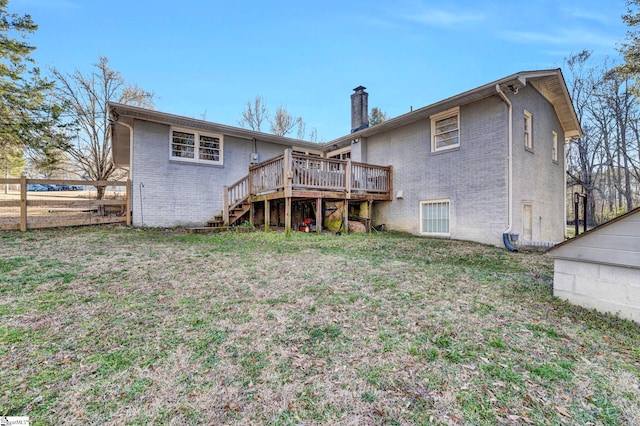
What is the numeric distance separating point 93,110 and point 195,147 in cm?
975

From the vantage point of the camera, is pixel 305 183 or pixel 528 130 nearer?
pixel 305 183

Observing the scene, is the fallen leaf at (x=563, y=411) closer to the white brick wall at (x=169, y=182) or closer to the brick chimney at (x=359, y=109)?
the white brick wall at (x=169, y=182)

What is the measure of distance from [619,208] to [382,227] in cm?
2039

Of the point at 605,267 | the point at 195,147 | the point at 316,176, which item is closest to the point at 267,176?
the point at 316,176

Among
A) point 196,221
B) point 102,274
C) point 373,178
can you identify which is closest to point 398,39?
point 373,178

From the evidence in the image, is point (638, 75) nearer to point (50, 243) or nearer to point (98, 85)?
point (50, 243)

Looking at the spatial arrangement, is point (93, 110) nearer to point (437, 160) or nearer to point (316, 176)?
point (316, 176)

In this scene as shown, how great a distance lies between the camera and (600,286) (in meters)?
3.12

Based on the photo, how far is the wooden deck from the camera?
27.7ft

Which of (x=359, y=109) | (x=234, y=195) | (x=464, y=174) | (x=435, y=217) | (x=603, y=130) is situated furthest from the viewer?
(x=603, y=130)

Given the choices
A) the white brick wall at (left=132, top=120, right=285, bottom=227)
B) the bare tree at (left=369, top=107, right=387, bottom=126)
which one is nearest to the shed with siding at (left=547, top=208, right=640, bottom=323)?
the white brick wall at (left=132, top=120, right=285, bottom=227)

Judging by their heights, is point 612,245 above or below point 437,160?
below

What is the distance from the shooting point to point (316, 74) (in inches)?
816

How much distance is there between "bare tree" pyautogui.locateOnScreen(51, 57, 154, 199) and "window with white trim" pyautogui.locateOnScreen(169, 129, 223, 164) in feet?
24.4
